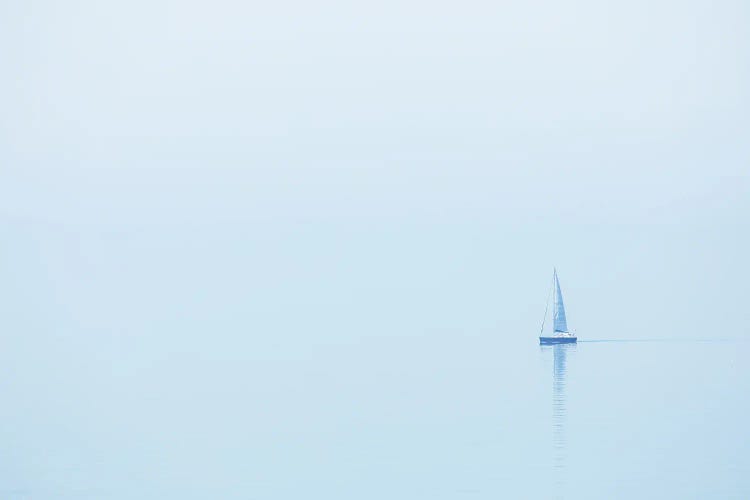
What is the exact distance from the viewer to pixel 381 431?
65062 mm

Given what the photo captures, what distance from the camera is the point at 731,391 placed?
87188 millimetres

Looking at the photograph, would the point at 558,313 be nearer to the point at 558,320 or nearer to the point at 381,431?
the point at 558,320

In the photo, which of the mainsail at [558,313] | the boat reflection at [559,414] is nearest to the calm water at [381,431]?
the boat reflection at [559,414]

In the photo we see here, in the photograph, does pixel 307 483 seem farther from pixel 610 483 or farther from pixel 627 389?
pixel 627 389

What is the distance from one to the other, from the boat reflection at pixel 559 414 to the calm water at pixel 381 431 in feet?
0.44

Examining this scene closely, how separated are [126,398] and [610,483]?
4603cm

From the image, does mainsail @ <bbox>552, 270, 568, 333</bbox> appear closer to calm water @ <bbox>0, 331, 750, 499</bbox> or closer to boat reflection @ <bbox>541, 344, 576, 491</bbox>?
boat reflection @ <bbox>541, 344, 576, 491</bbox>

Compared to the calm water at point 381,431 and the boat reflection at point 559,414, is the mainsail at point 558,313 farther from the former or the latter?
the calm water at point 381,431

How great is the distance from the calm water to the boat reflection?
133 millimetres

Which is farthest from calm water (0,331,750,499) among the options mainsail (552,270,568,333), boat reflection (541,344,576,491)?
mainsail (552,270,568,333)

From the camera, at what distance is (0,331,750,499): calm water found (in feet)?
161

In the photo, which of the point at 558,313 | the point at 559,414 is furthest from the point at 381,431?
the point at 558,313

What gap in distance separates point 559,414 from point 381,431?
456 inches

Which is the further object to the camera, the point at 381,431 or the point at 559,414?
the point at 559,414
